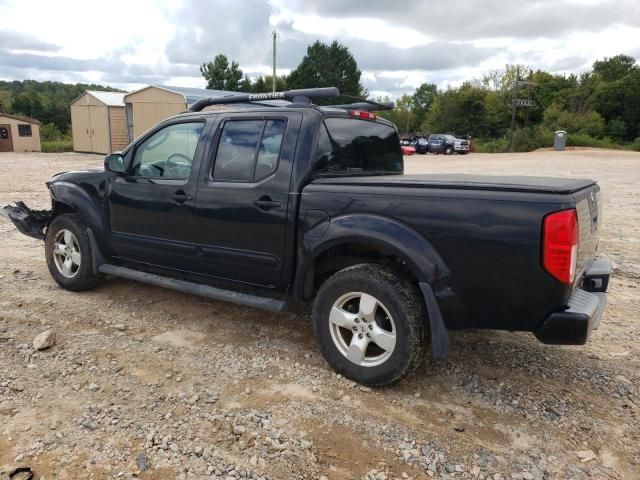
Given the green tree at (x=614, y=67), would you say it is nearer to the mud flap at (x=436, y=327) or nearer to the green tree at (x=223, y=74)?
the green tree at (x=223, y=74)

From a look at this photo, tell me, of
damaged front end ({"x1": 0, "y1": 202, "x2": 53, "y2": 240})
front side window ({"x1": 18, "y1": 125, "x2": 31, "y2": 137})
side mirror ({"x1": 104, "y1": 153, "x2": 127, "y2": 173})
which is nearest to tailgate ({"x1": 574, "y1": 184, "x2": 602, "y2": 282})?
side mirror ({"x1": 104, "y1": 153, "x2": 127, "y2": 173})

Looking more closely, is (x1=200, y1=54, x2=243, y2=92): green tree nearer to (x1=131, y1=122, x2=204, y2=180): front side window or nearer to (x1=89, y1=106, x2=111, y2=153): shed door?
(x1=89, y1=106, x2=111, y2=153): shed door

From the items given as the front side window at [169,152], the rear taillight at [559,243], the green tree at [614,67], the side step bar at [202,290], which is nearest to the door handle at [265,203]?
the side step bar at [202,290]

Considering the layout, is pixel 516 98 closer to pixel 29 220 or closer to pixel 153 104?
pixel 153 104

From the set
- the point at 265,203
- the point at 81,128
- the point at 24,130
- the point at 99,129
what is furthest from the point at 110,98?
the point at 265,203

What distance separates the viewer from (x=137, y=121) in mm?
28344

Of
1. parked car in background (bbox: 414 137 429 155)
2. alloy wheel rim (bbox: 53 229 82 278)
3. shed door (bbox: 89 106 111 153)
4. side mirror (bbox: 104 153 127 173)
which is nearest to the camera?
side mirror (bbox: 104 153 127 173)

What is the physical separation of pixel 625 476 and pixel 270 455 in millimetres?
1783

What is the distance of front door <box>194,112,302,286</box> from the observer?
3746 millimetres

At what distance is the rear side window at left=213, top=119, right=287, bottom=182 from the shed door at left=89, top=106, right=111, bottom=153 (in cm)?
2786

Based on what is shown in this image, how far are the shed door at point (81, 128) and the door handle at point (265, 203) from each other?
30.9 meters

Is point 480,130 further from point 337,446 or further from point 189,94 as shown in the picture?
point 337,446

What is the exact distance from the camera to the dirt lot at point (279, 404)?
2668mm

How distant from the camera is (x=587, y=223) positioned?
3154 millimetres
